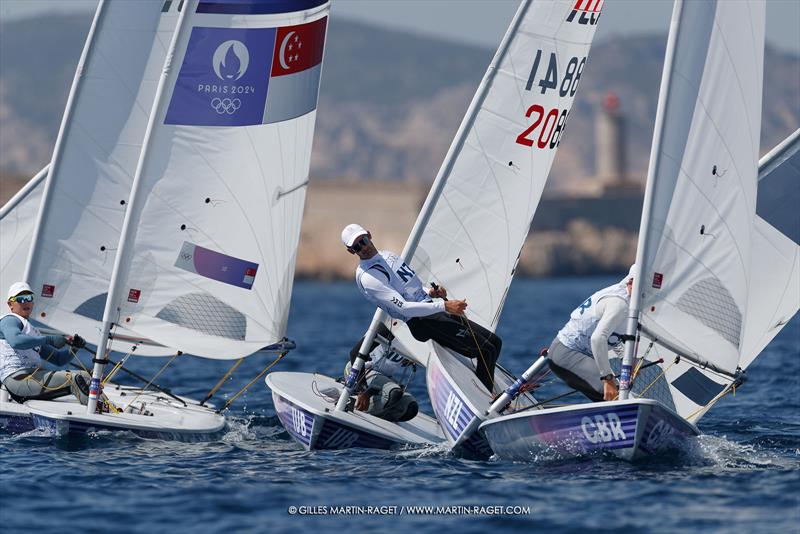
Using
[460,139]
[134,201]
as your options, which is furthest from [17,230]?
[460,139]

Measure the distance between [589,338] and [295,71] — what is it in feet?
13.0

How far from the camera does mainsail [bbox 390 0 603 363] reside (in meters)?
11.6

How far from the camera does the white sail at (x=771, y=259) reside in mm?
11250

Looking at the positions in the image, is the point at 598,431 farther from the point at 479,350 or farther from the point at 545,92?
the point at 545,92

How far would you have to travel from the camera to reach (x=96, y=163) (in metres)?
12.0

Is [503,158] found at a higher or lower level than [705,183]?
higher

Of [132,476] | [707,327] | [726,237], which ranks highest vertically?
[726,237]

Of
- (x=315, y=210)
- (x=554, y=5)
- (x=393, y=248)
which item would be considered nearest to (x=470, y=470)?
(x=554, y=5)

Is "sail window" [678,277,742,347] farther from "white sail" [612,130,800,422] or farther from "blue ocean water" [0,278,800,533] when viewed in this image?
"white sail" [612,130,800,422]

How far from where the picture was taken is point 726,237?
9773mm

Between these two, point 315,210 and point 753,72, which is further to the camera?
point 315,210

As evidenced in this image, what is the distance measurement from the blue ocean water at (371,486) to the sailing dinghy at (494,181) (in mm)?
1074

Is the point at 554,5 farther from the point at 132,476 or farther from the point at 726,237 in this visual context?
the point at 132,476

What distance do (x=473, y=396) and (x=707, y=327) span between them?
197cm
